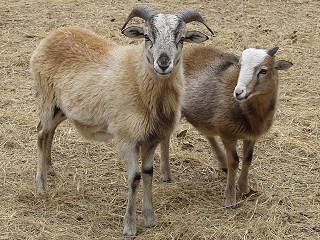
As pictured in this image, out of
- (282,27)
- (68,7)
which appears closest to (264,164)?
(282,27)

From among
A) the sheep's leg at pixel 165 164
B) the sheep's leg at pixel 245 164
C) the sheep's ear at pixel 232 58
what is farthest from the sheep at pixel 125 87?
the sheep's leg at pixel 245 164

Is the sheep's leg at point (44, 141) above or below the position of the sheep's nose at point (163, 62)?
below

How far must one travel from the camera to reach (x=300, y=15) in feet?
43.2

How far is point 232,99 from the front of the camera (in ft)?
20.2

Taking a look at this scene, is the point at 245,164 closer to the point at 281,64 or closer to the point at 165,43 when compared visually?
the point at 281,64

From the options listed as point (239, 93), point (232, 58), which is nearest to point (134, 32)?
point (239, 93)

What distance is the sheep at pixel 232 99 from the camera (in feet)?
19.4

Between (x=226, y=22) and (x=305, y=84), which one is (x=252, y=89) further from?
(x=226, y=22)

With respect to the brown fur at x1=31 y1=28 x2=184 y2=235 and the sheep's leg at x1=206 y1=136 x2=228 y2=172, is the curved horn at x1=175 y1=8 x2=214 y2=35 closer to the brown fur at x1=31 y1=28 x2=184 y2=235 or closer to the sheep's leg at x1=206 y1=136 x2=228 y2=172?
the brown fur at x1=31 y1=28 x2=184 y2=235

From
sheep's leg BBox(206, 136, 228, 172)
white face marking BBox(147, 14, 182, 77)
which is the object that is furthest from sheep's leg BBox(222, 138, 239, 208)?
white face marking BBox(147, 14, 182, 77)

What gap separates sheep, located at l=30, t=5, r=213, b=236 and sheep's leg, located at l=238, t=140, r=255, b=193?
105cm

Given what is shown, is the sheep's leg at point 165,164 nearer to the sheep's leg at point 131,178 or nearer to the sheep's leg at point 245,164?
the sheep's leg at point 245,164

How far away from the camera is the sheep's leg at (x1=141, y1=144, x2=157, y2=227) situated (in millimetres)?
5691

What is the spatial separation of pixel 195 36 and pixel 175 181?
1934 millimetres
